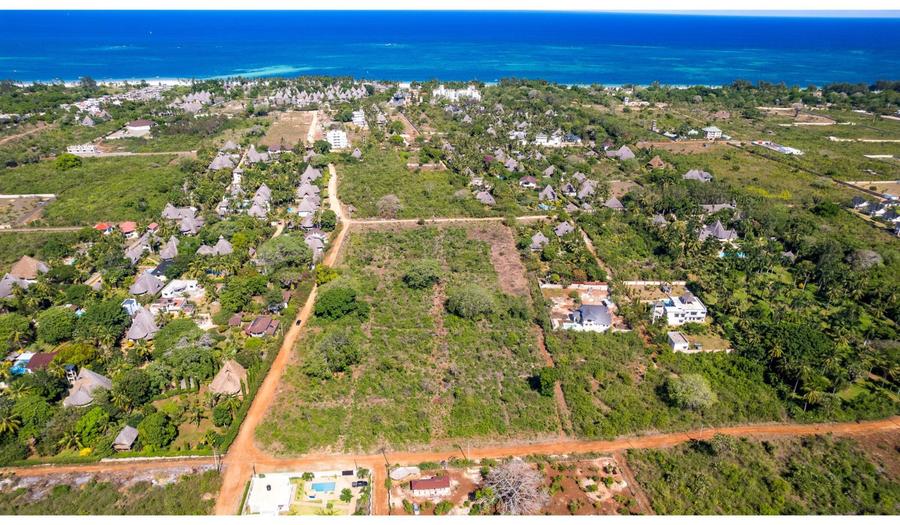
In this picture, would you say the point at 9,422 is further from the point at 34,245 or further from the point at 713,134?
the point at 713,134

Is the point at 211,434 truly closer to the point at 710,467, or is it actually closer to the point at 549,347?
the point at 549,347

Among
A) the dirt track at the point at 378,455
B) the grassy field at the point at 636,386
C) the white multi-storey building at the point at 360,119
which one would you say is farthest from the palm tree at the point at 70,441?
the white multi-storey building at the point at 360,119

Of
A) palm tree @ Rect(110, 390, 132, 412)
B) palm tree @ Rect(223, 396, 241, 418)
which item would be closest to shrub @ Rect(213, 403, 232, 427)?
palm tree @ Rect(223, 396, 241, 418)

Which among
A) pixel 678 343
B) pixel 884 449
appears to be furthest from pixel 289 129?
pixel 884 449

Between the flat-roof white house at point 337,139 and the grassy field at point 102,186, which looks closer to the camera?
the grassy field at point 102,186

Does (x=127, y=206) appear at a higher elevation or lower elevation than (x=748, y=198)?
higher

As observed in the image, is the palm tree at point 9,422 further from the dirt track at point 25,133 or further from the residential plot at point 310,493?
the dirt track at point 25,133

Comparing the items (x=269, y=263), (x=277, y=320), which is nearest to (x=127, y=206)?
(x=269, y=263)
